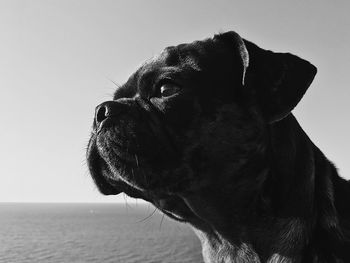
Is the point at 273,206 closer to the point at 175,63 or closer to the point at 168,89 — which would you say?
the point at 168,89

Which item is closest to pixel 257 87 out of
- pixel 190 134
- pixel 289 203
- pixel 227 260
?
pixel 190 134

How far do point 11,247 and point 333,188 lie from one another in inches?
5091

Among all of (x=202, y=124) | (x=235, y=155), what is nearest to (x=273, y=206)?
(x=235, y=155)

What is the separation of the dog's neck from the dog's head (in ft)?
0.27

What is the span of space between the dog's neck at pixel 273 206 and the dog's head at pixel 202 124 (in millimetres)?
83

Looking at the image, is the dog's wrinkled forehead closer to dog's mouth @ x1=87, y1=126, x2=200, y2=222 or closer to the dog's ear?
the dog's ear

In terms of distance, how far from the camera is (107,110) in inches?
189

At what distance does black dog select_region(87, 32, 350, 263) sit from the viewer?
163 inches

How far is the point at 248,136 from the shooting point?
14.7 feet

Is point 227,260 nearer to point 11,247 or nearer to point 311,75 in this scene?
point 311,75

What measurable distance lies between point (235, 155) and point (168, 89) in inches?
43.9

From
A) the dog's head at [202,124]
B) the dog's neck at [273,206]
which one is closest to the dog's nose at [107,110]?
the dog's head at [202,124]

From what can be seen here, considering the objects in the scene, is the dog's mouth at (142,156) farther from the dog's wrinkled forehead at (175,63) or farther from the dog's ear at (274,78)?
the dog's ear at (274,78)

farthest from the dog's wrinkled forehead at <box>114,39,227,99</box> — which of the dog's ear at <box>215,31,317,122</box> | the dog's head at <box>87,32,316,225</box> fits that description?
the dog's ear at <box>215,31,317,122</box>
